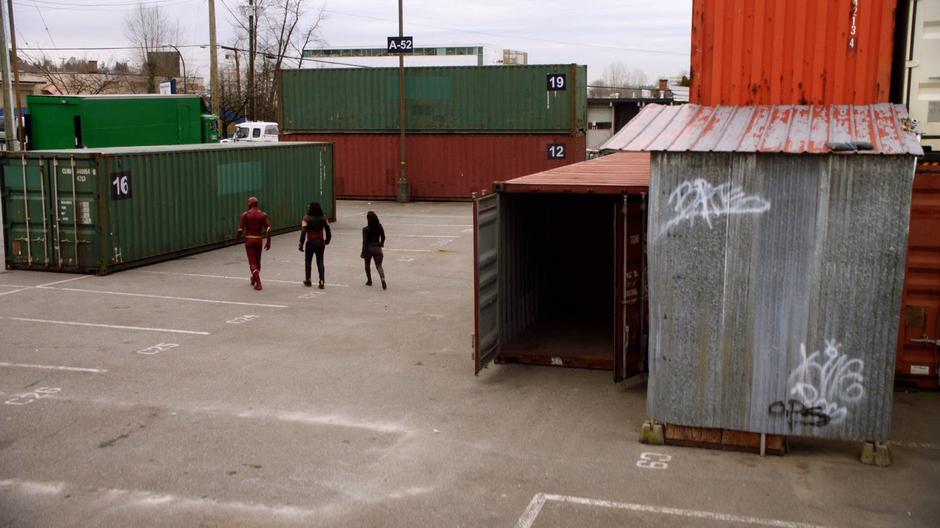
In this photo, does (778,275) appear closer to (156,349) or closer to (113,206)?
(156,349)

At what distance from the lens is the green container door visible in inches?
723

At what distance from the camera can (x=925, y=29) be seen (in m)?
10.8

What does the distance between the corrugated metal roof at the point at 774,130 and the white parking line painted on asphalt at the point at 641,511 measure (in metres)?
3.25

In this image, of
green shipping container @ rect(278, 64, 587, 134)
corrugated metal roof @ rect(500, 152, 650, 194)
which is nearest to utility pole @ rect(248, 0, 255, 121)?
green shipping container @ rect(278, 64, 587, 134)

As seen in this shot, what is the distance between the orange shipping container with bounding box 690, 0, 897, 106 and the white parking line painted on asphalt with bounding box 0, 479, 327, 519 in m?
6.25

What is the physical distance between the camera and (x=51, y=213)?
61.1ft

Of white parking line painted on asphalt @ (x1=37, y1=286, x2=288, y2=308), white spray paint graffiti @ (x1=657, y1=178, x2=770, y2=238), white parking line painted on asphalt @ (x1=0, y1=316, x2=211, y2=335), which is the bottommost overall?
white parking line painted on asphalt @ (x1=0, y1=316, x2=211, y2=335)

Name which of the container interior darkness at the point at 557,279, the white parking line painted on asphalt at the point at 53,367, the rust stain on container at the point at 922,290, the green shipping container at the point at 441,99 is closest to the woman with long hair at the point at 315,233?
the container interior darkness at the point at 557,279

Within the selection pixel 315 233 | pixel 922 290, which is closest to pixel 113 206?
pixel 315 233

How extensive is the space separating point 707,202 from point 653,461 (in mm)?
2505

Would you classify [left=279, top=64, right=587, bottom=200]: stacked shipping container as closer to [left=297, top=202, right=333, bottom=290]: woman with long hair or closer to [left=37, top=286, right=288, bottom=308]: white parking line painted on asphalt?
[left=297, top=202, right=333, bottom=290]: woman with long hair

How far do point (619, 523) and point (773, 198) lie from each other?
3.32 metres

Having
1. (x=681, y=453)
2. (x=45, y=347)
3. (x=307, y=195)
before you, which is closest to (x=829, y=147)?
(x=681, y=453)

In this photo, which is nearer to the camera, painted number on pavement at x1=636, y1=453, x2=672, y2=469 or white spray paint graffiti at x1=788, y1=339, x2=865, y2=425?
white spray paint graffiti at x1=788, y1=339, x2=865, y2=425
